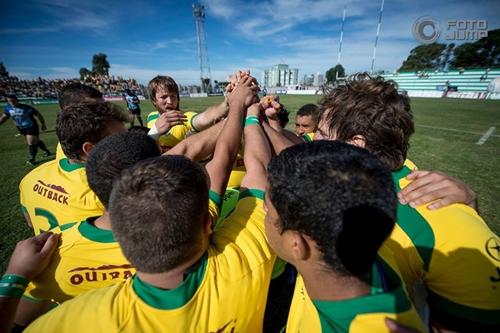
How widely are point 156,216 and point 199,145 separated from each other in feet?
4.75

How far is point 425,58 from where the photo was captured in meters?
75.4

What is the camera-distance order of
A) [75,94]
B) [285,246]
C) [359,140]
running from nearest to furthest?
[285,246] → [359,140] → [75,94]

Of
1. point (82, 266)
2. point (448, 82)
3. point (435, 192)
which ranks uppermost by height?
point (448, 82)

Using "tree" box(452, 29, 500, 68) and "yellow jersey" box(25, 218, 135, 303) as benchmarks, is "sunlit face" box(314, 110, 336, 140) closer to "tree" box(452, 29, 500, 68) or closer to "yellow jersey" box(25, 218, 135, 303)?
"yellow jersey" box(25, 218, 135, 303)

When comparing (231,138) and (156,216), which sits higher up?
(231,138)

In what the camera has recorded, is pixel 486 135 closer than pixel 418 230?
No

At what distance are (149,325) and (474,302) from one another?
1515 mm

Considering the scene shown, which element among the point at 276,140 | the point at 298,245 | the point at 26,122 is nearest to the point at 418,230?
the point at 298,245

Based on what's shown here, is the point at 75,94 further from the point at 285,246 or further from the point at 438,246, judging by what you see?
the point at 438,246

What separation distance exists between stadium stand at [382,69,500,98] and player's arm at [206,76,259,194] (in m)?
44.6

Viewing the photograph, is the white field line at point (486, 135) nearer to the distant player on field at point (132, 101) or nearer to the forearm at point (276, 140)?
the forearm at point (276, 140)

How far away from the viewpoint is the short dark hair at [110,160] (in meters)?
1.51

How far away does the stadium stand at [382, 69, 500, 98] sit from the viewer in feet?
136

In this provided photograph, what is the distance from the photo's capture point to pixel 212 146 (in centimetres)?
253
